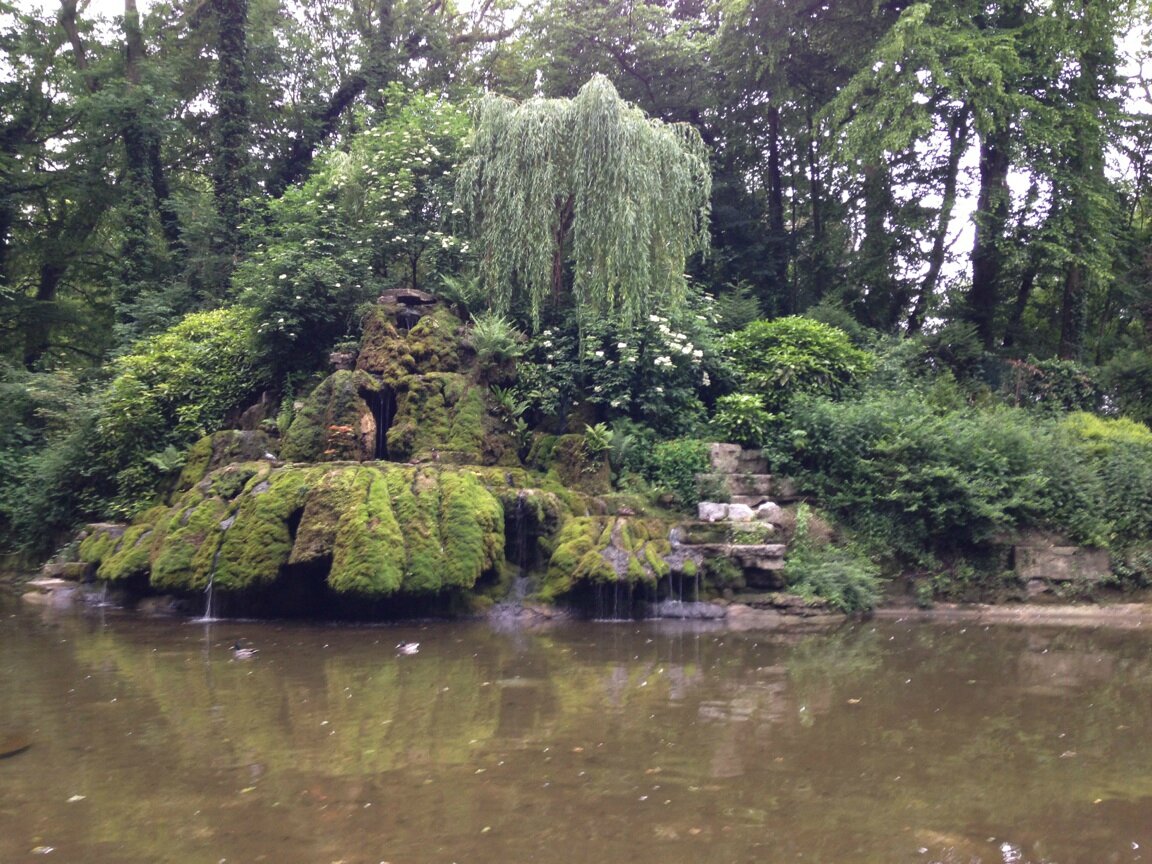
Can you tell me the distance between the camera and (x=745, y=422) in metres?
13.7

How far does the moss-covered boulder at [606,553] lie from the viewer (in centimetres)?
1090

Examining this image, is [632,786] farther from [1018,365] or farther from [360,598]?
[1018,365]

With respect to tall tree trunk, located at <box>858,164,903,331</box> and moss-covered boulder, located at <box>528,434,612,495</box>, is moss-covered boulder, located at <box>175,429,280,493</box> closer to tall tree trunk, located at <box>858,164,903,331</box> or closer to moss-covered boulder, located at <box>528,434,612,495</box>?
moss-covered boulder, located at <box>528,434,612,495</box>

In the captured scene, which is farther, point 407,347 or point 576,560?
point 407,347

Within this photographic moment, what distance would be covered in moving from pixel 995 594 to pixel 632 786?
8.71 m

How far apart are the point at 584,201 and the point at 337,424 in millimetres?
5138

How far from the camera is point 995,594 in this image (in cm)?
1192

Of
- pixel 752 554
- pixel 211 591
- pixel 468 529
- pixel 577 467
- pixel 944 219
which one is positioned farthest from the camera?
pixel 944 219

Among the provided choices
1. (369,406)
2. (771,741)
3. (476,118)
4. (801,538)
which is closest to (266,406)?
(369,406)

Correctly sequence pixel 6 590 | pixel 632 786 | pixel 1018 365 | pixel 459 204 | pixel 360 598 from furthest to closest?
1. pixel 1018 365
2. pixel 459 204
3. pixel 6 590
4. pixel 360 598
5. pixel 632 786

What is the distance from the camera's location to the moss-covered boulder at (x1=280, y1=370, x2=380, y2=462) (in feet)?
41.2

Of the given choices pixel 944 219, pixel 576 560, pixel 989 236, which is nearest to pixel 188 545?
pixel 576 560

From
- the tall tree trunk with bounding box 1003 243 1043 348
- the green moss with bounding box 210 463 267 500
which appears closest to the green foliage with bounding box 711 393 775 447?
the green moss with bounding box 210 463 267 500

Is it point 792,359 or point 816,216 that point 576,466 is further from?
point 816,216
